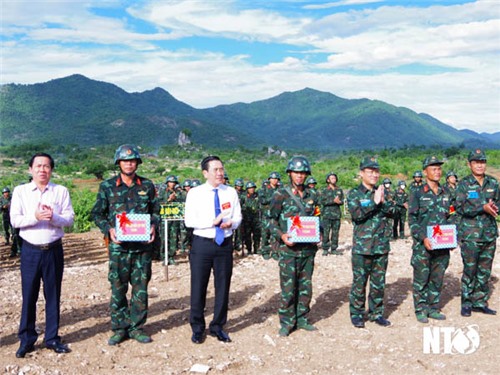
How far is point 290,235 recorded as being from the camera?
18.7ft

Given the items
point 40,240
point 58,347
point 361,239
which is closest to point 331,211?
point 361,239

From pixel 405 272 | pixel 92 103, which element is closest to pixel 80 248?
pixel 405 272

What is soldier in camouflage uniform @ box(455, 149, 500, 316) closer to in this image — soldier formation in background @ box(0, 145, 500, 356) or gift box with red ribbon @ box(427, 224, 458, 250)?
soldier formation in background @ box(0, 145, 500, 356)

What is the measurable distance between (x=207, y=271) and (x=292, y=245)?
0.98m

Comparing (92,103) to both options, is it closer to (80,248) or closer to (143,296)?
(80,248)

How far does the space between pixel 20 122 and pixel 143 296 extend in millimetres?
136985

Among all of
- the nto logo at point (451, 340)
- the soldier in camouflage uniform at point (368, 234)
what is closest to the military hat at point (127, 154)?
the soldier in camouflage uniform at point (368, 234)

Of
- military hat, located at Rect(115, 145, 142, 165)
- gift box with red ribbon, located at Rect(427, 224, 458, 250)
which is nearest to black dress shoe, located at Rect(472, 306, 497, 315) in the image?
gift box with red ribbon, located at Rect(427, 224, 458, 250)

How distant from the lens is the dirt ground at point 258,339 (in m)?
5.13

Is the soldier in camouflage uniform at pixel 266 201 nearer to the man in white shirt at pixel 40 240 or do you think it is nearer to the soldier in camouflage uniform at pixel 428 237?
the soldier in camouflage uniform at pixel 428 237

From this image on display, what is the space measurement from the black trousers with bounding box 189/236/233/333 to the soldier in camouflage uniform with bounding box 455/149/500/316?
311 cm

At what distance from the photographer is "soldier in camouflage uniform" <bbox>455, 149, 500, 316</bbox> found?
6547mm

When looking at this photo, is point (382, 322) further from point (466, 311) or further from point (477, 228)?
point (477, 228)

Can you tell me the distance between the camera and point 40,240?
5.13m
